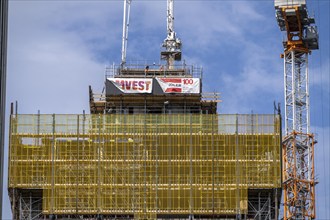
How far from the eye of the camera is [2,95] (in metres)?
152

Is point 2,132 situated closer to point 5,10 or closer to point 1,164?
point 1,164

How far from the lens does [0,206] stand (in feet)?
495

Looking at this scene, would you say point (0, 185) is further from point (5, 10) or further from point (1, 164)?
point (5, 10)

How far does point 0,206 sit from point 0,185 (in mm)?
2780

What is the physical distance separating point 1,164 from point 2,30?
16.2 m

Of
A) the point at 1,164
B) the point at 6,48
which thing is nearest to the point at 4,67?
the point at 6,48

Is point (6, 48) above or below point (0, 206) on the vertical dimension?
above

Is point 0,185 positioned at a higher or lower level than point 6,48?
lower

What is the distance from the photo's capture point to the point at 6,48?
15462 cm

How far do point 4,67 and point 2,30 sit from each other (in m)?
4.47

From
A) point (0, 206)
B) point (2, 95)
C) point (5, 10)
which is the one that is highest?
point (5, 10)

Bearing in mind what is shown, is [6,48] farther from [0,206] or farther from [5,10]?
[0,206]

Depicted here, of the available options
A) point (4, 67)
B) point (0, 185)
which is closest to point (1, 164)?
point (0, 185)

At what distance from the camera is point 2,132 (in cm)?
15362
